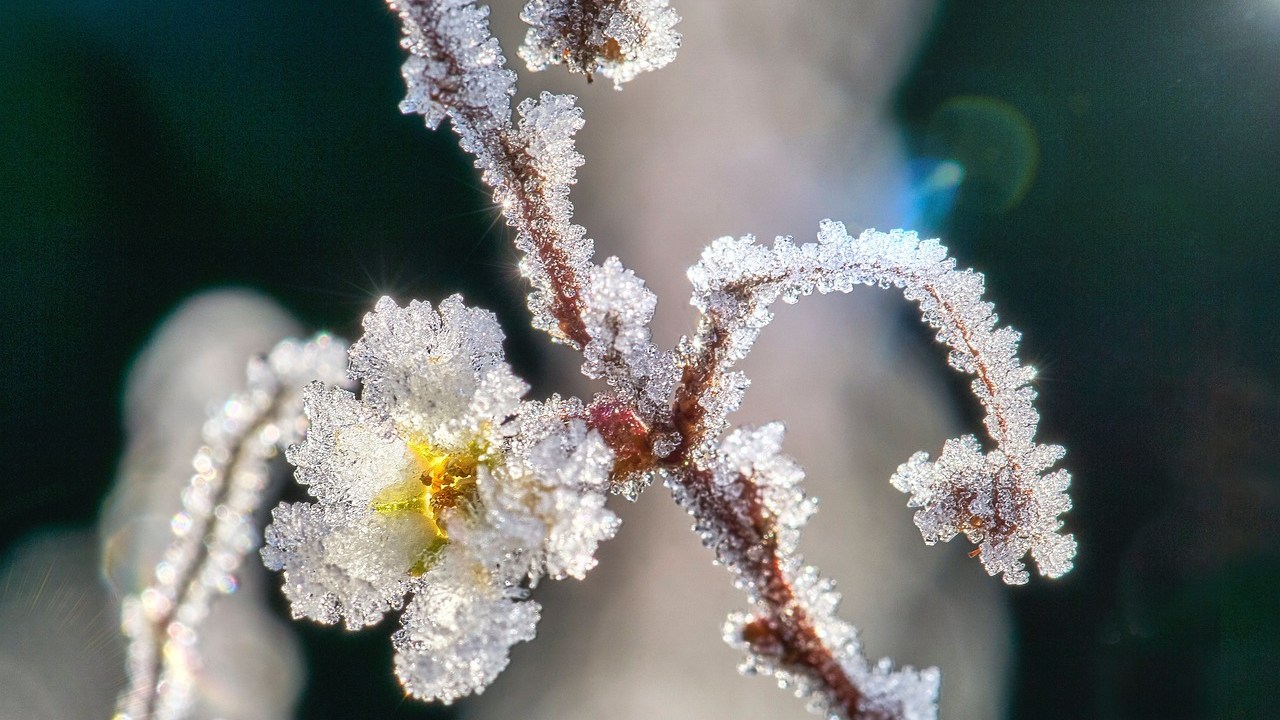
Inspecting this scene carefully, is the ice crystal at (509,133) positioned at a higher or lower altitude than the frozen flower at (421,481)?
higher

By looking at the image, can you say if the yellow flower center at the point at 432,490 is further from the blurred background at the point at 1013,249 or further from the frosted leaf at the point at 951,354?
the blurred background at the point at 1013,249

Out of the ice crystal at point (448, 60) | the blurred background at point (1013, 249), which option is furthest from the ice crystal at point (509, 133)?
the blurred background at point (1013, 249)

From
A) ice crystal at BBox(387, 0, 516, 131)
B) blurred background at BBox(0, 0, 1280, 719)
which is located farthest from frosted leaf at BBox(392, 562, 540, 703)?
blurred background at BBox(0, 0, 1280, 719)

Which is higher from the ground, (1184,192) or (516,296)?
(1184,192)

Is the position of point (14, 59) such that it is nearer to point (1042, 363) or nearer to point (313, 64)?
point (313, 64)

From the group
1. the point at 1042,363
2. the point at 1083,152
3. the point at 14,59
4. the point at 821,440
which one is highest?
the point at 1083,152

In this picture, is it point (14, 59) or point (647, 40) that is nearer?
point (647, 40)

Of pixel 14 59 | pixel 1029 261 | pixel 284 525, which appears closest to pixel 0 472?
pixel 14 59

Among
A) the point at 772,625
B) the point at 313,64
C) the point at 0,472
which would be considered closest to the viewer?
the point at 772,625
